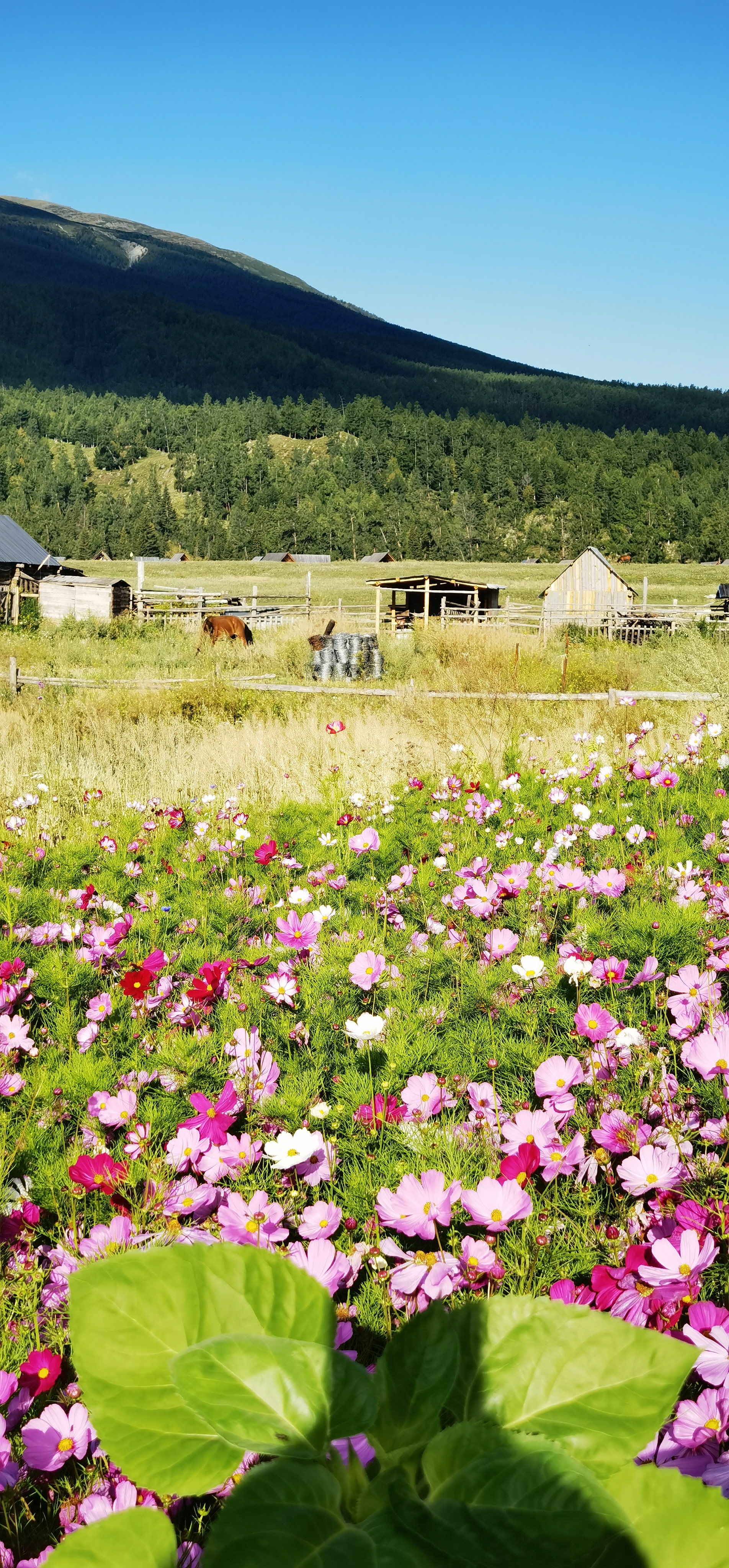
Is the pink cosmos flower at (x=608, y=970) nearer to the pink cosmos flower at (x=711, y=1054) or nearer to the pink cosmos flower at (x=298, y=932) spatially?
the pink cosmos flower at (x=711, y=1054)

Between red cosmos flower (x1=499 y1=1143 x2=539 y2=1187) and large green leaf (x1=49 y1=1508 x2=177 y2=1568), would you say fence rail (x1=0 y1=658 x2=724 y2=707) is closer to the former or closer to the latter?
red cosmos flower (x1=499 y1=1143 x2=539 y2=1187)

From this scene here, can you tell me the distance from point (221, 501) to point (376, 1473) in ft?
472

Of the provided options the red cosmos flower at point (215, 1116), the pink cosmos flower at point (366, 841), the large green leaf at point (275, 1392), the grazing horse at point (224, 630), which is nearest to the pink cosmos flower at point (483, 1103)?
the red cosmos flower at point (215, 1116)

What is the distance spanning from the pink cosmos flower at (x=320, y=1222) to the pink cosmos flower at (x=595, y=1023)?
0.86 m

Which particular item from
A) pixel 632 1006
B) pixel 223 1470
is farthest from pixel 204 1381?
pixel 632 1006

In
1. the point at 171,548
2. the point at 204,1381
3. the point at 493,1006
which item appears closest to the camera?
the point at 204,1381

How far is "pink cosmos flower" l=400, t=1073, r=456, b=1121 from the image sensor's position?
219 centimetres

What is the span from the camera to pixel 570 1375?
0.58m

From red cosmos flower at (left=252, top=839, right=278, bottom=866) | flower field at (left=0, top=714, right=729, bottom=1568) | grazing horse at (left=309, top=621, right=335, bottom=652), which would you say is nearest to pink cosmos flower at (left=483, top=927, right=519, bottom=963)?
flower field at (left=0, top=714, right=729, bottom=1568)

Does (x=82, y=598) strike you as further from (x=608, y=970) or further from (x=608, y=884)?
(x=608, y=970)

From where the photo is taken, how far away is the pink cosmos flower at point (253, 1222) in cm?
170

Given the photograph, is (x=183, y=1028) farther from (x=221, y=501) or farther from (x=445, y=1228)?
(x=221, y=501)

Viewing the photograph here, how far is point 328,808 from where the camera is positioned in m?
5.49

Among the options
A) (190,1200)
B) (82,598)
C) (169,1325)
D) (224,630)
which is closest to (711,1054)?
(190,1200)
